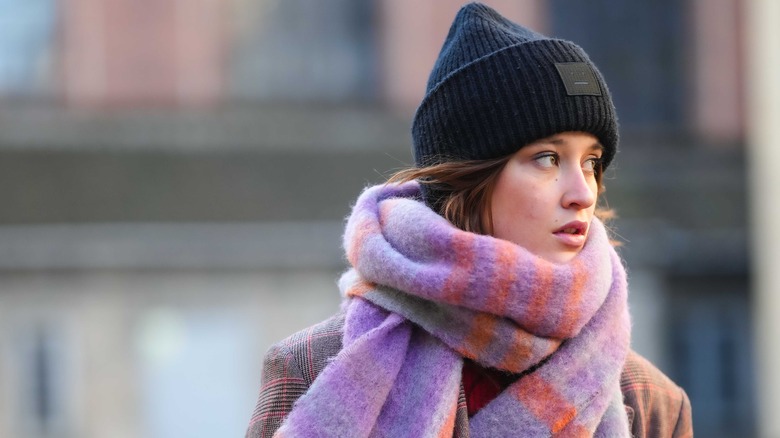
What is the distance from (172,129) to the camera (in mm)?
10672

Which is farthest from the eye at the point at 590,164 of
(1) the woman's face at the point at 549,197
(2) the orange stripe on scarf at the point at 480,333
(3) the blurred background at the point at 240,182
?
(3) the blurred background at the point at 240,182

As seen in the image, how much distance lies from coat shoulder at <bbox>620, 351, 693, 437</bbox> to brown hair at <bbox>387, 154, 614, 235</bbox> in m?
0.43

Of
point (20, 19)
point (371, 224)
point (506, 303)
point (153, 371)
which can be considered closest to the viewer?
point (506, 303)

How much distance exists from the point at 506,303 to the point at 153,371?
329 inches

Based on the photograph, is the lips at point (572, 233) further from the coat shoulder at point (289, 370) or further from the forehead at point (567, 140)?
the coat shoulder at point (289, 370)

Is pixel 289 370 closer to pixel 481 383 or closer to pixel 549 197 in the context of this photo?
pixel 481 383

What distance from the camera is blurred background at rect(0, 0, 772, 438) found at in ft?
33.2

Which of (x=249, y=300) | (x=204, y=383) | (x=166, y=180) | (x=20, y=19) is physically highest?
(x=20, y=19)

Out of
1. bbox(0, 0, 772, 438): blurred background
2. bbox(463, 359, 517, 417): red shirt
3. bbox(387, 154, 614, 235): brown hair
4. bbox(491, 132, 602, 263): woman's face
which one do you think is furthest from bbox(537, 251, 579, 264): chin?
bbox(0, 0, 772, 438): blurred background

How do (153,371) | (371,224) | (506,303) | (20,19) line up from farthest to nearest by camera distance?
(20,19) < (153,371) < (371,224) < (506,303)

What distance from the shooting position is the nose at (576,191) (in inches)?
87.1

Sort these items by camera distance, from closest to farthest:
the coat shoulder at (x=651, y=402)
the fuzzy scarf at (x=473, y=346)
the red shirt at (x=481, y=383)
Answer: the fuzzy scarf at (x=473, y=346), the red shirt at (x=481, y=383), the coat shoulder at (x=651, y=402)

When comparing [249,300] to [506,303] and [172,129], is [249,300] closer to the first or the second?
[172,129]

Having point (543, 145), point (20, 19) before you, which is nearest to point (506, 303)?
point (543, 145)
